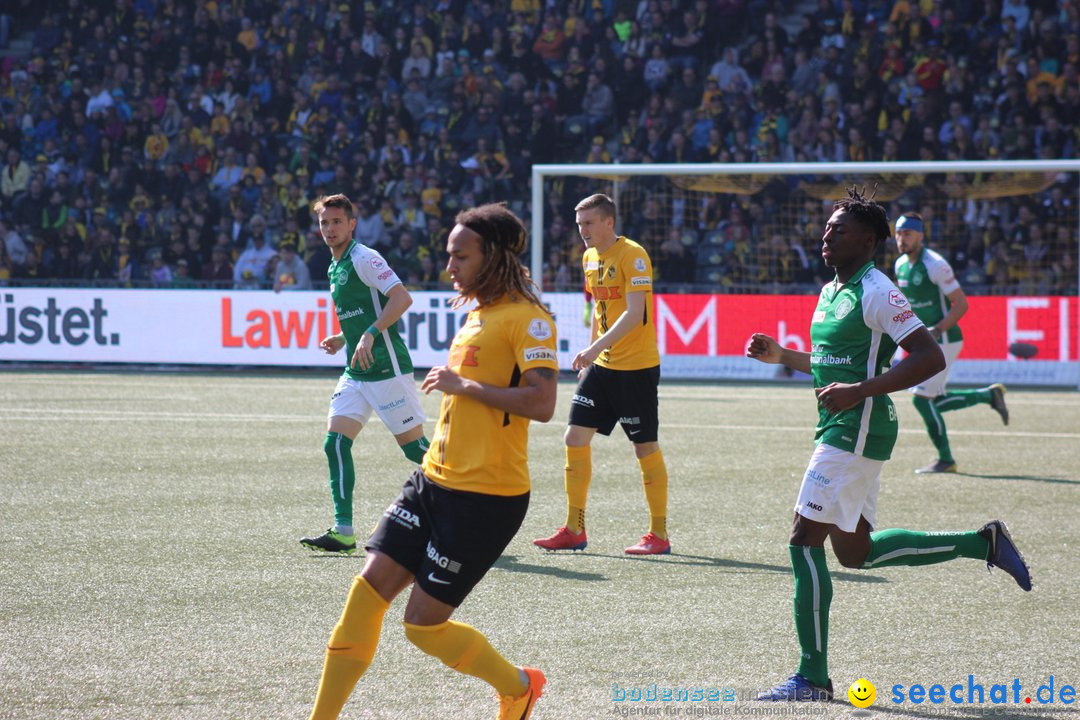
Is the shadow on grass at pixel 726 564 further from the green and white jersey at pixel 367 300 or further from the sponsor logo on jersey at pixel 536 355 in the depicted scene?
the sponsor logo on jersey at pixel 536 355

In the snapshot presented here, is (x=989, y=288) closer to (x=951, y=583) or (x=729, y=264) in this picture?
(x=729, y=264)

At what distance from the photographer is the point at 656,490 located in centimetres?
867

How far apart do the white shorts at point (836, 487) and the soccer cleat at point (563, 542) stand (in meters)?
3.09

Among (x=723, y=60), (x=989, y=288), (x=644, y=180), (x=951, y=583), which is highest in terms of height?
(x=723, y=60)

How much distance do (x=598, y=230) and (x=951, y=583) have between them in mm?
3061

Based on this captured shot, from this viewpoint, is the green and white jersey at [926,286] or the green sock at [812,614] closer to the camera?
the green sock at [812,614]

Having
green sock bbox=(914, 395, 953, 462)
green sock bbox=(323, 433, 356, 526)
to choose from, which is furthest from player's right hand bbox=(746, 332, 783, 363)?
green sock bbox=(914, 395, 953, 462)

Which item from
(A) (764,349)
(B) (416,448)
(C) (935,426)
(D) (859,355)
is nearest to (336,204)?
(B) (416,448)

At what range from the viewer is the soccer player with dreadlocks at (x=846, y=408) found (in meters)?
5.38

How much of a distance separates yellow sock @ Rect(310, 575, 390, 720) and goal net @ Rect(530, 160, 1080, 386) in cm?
1562

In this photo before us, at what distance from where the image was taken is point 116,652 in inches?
233

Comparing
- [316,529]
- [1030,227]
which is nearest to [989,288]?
[1030,227]

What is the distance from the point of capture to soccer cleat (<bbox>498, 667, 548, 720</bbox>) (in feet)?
15.6

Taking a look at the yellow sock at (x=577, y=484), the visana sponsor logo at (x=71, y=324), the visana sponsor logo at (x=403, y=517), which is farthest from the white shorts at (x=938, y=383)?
the visana sponsor logo at (x=71, y=324)
